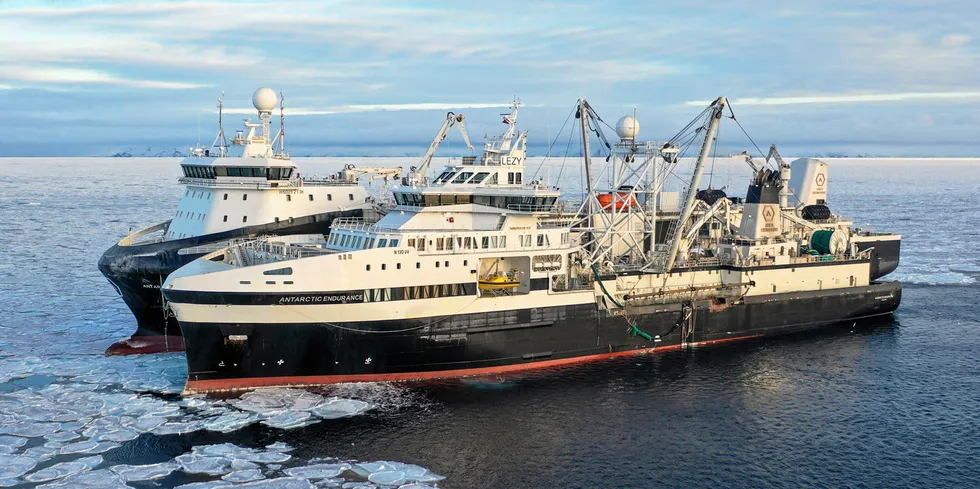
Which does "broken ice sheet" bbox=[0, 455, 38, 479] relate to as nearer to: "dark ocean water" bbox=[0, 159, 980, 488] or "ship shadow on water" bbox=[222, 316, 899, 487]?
"dark ocean water" bbox=[0, 159, 980, 488]

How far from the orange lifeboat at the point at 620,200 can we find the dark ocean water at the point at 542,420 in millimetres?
7735

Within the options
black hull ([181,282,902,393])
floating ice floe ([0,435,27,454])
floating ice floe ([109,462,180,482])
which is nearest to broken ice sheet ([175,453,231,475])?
floating ice floe ([109,462,180,482])

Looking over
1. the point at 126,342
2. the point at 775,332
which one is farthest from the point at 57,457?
the point at 775,332

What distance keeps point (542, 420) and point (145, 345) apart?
1959 centimetres

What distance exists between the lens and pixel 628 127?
43188 millimetres

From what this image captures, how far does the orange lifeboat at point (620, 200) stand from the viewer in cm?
4110

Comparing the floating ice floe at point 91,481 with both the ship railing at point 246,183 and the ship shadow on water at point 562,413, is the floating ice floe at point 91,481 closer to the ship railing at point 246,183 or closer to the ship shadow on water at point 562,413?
the ship shadow on water at point 562,413

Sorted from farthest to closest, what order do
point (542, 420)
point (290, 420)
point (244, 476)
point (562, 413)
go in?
point (562, 413)
point (542, 420)
point (290, 420)
point (244, 476)

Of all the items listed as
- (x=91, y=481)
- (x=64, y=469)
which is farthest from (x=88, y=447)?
(x=91, y=481)

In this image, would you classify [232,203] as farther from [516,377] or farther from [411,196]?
[516,377]

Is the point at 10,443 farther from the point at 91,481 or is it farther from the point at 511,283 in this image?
the point at 511,283

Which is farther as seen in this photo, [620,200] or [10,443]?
[620,200]

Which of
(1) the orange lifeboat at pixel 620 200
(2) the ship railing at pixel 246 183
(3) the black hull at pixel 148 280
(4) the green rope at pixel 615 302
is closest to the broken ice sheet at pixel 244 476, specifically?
(3) the black hull at pixel 148 280

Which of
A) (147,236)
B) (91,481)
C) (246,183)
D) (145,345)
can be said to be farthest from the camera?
(147,236)
